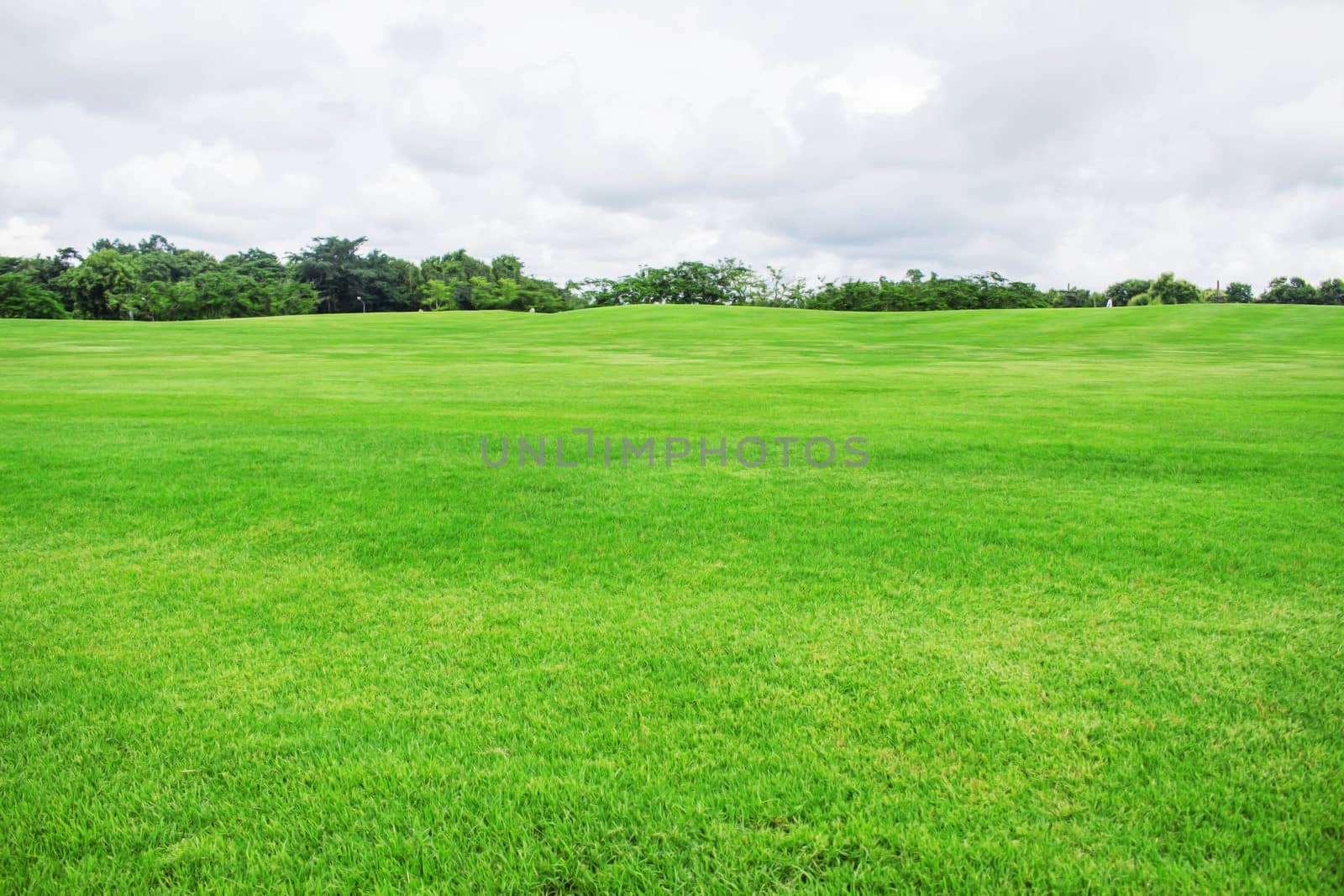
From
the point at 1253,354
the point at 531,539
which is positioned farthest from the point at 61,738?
the point at 1253,354

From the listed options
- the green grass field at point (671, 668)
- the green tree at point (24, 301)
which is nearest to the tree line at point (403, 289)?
the green tree at point (24, 301)

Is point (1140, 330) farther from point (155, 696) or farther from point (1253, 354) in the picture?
point (155, 696)

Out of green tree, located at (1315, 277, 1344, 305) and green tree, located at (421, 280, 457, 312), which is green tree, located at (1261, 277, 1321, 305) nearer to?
green tree, located at (1315, 277, 1344, 305)

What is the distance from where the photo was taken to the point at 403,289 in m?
91.9

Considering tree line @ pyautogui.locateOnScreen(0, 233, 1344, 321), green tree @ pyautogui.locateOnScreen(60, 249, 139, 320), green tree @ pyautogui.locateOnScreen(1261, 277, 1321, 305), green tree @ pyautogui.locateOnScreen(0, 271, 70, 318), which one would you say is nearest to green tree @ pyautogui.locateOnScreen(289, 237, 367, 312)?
→ tree line @ pyautogui.locateOnScreen(0, 233, 1344, 321)

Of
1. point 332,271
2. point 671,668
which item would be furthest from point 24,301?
point 671,668

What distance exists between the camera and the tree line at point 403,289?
70562mm

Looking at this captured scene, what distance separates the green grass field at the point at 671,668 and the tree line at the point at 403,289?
72.9 metres

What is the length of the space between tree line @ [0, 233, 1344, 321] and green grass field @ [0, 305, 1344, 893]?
72914 mm

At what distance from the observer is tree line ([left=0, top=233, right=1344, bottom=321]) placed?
7056 cm

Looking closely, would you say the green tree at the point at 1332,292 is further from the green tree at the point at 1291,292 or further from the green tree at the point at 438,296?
the green tree at the point at 438,296

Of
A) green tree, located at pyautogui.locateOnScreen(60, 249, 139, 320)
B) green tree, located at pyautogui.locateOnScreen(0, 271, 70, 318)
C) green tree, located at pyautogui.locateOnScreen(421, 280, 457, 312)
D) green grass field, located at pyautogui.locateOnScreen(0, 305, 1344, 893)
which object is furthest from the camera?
green tree, located at pyautogui.locateOnScreen(421, 280, 457, 312)

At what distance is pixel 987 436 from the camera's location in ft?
30.5

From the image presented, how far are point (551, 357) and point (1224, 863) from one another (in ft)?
83.5
